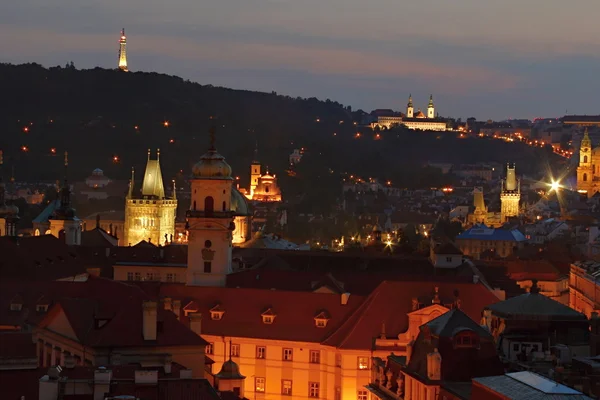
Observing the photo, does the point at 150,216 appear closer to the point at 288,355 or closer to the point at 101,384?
the point at 288,355

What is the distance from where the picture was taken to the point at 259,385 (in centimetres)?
6944

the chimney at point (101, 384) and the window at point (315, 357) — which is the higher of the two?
the chimney at point (101, 384)

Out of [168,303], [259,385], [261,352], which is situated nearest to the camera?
[168,303]

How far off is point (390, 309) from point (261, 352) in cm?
568

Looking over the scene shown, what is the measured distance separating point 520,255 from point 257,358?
77.2m

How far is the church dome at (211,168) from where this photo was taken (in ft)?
283

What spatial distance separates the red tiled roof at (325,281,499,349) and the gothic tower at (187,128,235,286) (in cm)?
1474

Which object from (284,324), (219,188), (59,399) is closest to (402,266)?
(219,188)

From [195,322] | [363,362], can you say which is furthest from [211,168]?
[195,322]

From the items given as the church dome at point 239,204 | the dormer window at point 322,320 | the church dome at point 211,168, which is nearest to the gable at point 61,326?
the dormer window at point 322,320

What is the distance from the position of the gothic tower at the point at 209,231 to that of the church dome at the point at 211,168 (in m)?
0.05

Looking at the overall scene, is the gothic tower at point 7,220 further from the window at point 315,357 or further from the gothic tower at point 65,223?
the window at point 315,357

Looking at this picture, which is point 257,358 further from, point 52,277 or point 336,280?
point 52,277

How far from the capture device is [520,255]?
145 m
